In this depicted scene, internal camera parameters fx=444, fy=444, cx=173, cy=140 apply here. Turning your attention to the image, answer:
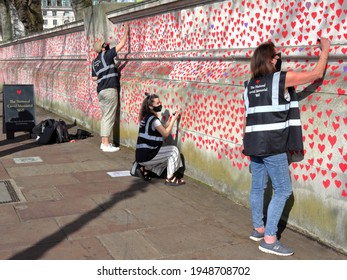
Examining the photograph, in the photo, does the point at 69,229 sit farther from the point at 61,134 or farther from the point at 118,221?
the point at 61,134

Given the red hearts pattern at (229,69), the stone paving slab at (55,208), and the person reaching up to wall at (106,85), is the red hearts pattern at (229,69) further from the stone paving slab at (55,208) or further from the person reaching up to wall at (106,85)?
the stone paving slab at (55,208)

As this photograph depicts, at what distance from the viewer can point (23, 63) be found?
2042cm

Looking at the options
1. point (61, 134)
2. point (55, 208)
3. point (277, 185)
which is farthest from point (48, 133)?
point (277, 185)

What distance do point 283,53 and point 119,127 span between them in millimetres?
4947

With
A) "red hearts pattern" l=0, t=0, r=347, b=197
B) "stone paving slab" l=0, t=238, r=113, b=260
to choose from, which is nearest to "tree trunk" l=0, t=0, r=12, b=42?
"red hearts pattern" l=0, t=0, r=347, b=197

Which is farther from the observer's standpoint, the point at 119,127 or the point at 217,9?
the point at 119,127

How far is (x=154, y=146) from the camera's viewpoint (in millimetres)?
6113

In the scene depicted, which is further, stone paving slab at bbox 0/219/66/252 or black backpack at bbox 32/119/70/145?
black backpack at bbox 32/119/70/145

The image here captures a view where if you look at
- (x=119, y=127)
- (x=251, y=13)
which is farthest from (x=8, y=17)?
(x=251, y=13)

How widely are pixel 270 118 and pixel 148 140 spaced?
2.60m

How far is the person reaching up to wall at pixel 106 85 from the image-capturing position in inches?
330

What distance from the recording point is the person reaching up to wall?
839 centimetres

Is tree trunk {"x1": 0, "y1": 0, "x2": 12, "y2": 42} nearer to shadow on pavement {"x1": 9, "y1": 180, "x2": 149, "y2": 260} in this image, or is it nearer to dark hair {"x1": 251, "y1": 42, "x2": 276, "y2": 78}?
shadow on pavement {"x1": 9, "y1": 180, "x2": 149, "y2": 260}

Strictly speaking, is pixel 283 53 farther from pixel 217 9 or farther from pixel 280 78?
pixel 217 9
